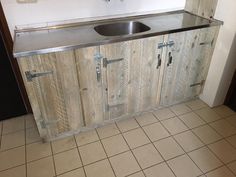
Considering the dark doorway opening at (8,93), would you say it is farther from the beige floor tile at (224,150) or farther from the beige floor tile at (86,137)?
the beige floor tile at (224,150)

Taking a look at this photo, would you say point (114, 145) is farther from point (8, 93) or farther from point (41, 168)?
point (8, 93)

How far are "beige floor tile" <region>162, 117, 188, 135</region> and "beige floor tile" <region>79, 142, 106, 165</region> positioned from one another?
677 mm

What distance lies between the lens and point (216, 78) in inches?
81.5

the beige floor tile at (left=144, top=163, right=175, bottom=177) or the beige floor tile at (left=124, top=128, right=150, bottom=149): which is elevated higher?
the beige floor tile at (left=124, top=128, right=150, bottom=149)

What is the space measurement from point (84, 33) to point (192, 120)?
1.35 meters

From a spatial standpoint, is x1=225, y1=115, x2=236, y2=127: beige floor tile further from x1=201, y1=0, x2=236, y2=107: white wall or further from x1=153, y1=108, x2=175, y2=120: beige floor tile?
x1=153, y1=108, x2=175, y2=120: beige floor tile

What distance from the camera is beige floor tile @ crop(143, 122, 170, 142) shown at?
1.89 metres

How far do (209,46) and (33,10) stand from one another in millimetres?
1631

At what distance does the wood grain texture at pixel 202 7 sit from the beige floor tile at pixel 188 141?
1.15 metres

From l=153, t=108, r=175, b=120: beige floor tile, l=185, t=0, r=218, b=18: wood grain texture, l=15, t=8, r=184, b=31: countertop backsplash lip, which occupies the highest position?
l=185, t=0, r=218, b=18: wood grain texture

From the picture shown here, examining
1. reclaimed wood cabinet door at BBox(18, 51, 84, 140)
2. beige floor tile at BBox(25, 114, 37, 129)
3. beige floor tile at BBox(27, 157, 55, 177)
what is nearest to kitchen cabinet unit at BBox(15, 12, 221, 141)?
reclaimed wood cabinet door at BBox(18, 51, 84, 140)

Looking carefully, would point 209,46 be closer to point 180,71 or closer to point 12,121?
point 180,71

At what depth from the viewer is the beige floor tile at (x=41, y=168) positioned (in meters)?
1.58

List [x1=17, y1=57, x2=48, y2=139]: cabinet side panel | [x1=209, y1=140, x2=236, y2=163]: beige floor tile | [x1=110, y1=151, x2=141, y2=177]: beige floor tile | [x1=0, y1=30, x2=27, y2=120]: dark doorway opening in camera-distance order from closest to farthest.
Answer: [x1=17, y1=57, x2=48, y2=139]: cabinet side panel < [x1=110, y1=151, x2=141, y2=177]: beige floor tile < [x1=209, y1=140, x2=236, y2=163]: beige floor tile < [x1=0, y1=30, x2=27, y2=120]: dark doorway opening
